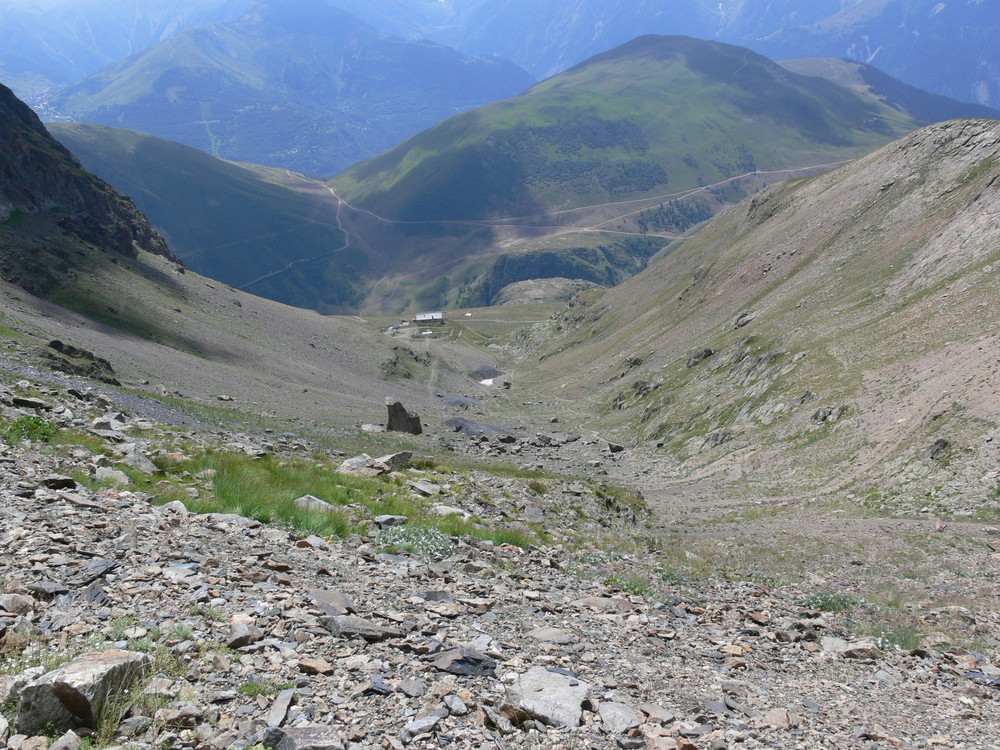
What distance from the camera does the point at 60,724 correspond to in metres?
5.34

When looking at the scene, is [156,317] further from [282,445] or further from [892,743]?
[892,743]

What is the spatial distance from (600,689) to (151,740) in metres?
4.69

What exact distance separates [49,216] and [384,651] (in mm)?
89842

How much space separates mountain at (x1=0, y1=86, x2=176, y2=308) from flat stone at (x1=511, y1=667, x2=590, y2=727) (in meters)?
72.0

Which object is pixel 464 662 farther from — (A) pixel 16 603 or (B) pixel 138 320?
(B) pixel 138 320

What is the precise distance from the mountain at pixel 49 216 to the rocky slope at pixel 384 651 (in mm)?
64670

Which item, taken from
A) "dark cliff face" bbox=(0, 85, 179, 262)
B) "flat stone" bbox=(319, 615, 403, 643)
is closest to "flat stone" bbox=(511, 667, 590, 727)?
"flat stone" bbox=(319, 615, 403, 643)

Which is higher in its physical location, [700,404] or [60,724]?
[700,404]

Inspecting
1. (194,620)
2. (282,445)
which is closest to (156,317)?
(282,445)

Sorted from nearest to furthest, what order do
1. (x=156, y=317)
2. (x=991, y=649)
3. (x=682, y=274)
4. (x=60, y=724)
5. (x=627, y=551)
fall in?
(x=60, y=724) → (x=991, y=649) → (x=627, y=551) → (x=156, y=317) → (x=682, y=274)

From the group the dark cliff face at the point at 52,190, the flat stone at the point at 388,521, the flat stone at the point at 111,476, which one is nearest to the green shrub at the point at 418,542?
the flat stone at the point at 388,521

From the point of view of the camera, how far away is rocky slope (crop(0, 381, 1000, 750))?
5945mm

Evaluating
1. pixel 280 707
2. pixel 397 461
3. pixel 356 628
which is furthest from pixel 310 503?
pixel 397 461

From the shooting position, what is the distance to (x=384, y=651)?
7543 mm
